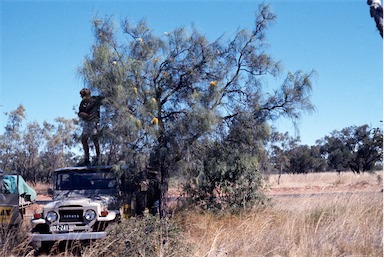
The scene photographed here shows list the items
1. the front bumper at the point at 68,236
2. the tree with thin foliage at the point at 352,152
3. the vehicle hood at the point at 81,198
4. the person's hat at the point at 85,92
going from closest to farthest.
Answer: the front bumper at the point at 68,236, the vehicle hood at the point at 81,198, the person's hat at the point at 85,92, the tree with thin foliage at the point at 352,152

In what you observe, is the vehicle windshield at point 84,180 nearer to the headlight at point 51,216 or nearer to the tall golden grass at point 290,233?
the headlight at point 51,216

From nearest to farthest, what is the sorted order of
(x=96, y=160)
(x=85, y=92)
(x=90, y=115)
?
(x=90, y=115) < (x=85, y=92) < (x=96, y=160)

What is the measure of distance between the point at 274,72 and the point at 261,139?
1.67 meters

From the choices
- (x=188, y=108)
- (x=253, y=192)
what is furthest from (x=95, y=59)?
(x=253, y=192)

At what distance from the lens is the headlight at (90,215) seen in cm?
880

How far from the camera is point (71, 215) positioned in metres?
8.89

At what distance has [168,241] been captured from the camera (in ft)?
21.8

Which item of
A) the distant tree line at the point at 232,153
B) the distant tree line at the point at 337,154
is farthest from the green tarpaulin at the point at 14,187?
the distant tree line at the point at 337,154

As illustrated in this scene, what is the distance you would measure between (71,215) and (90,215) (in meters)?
0.38

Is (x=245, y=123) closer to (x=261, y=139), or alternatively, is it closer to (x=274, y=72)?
(x=261, y=139)

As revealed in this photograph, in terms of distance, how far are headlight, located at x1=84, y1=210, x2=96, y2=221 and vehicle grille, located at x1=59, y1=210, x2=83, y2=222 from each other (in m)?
0.14

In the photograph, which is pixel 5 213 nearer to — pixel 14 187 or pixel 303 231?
pixel 14 187

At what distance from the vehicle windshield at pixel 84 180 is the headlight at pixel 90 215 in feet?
4.11

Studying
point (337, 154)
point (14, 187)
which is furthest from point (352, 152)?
point (14, 187)
